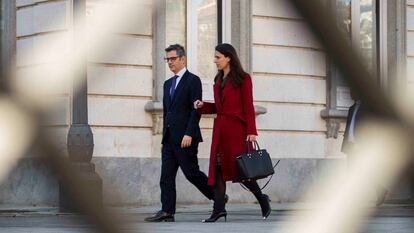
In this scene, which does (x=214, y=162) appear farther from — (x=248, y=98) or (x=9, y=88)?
(x=9, y=88)

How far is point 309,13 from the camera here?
2.54 ft

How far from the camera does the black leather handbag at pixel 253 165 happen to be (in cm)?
929

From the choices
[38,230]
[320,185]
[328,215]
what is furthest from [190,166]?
[328,215]

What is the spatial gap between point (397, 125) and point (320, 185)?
14.5 meters

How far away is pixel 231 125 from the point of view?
941 cm

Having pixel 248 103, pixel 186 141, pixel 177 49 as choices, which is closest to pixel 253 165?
pixel 248 103

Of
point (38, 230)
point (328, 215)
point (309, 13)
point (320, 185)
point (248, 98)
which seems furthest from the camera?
point (320, 185)

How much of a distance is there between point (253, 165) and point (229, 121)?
1.39 feet

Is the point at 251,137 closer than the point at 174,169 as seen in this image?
Yes

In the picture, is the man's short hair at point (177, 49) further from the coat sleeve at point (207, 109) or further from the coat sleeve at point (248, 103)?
the coat sleeve at point (248, 103)

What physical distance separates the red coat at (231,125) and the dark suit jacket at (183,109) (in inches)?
10.0

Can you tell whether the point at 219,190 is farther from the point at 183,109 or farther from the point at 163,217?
the point at 183,109

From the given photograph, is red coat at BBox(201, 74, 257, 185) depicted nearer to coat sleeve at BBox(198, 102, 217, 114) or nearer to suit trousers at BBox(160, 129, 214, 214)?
coat sleeve at BBox(198, 102, 217, 114)

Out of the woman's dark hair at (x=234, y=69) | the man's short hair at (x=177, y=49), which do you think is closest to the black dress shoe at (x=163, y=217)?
the woman's dark hair at (x=234, y=69)
